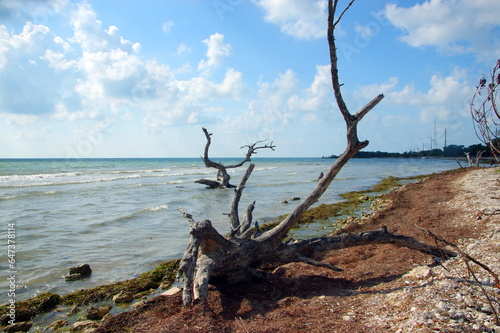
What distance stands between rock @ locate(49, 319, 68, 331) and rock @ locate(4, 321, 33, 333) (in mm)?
306

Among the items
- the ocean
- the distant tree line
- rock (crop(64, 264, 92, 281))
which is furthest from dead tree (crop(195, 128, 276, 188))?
the distant tree line

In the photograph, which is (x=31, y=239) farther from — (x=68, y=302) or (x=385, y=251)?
(x=385, y=251)

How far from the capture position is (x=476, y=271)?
4.39 meters

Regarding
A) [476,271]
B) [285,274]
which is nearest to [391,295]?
[476,271]

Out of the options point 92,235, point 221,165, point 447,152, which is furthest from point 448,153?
point 92,235

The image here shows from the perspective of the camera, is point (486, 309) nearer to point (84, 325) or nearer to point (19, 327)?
point (84, 325)

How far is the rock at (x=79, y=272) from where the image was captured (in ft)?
21.7

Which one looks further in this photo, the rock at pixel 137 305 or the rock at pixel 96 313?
the rock at pixel 137 305

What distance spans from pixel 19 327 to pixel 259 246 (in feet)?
12.0

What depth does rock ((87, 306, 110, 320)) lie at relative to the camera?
5.05 m

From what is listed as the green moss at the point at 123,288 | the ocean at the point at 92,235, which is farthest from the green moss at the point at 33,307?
the ocean at the point at 92,235

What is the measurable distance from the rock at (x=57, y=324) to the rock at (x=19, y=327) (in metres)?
0.31

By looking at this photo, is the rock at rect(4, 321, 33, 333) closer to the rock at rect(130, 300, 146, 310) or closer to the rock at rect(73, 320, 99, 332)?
the rock at rect(73, 320, 99, 332)

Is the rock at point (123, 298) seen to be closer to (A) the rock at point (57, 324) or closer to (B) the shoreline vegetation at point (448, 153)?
(A) the rock at point (57, 324)
